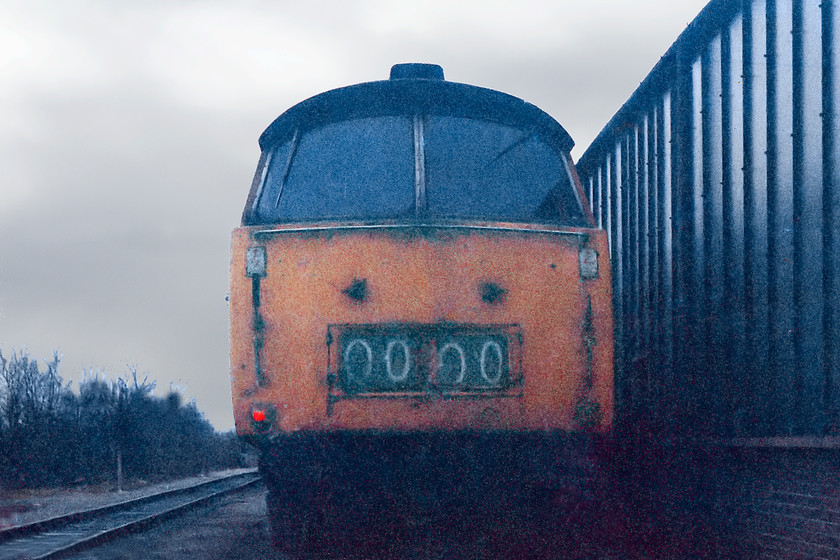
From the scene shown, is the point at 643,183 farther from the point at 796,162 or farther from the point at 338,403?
the point at 338,403

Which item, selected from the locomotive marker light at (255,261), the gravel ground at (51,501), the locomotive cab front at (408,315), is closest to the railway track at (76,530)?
the gravel ground at (51,501)

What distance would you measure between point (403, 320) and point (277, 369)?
2.25ft

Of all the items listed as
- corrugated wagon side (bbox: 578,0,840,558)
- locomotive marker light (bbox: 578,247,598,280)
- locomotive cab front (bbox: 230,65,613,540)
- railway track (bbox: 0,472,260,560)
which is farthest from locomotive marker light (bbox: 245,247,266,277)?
railway track (bbox: 0,472,260,560)

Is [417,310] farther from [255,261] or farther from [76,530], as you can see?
[76,530]

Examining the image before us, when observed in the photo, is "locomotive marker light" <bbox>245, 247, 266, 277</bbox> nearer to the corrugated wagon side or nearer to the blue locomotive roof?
the blue locomotive roof

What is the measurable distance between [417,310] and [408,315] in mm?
53

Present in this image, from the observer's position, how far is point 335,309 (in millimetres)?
4461

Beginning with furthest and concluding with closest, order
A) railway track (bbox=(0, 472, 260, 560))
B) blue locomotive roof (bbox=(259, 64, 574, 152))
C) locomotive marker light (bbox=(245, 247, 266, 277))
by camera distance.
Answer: railway track (bbox=(0, 472, 260, 560))
blue locomotive roof (bbox=(259, 64, 574, 152))
locomotive marker light (bbox=(245, 247, 266, 277))

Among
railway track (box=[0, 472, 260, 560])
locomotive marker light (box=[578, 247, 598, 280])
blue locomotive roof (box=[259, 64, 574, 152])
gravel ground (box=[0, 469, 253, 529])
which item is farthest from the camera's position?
gravel ground (box=[0, 469, 253, 529])

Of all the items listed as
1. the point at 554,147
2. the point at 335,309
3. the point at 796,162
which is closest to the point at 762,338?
the point at 796,162

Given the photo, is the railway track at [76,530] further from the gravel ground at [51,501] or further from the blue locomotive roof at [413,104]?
the blue locomotive roof at [413,104]

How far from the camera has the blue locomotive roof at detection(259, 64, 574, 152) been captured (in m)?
4.95

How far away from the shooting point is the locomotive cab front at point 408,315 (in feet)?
14.4

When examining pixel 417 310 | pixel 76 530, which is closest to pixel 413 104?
pixel 417 310
